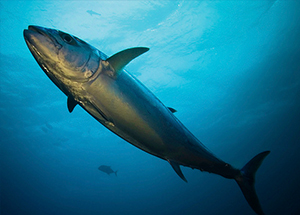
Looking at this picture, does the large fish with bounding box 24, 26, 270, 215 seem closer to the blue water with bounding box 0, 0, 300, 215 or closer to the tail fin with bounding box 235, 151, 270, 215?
the tail fin with bounding box 235, 151, 270, 215

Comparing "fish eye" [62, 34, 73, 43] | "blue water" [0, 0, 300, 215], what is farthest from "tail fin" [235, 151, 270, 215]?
"blue water" [0, 0, 300, 215]

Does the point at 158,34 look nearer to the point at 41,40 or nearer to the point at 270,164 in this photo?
the point at 41,40

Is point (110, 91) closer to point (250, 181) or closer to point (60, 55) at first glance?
point (60, 55)

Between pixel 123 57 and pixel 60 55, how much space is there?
1.91 ft

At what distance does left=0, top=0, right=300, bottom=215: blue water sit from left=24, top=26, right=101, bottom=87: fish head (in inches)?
410

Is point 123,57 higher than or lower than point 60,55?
lower

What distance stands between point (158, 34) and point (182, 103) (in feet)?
33.2

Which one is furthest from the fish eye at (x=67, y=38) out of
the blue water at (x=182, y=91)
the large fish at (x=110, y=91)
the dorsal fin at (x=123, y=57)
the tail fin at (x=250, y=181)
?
the blue water at (x=182, y=91)

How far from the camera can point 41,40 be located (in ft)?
4.16

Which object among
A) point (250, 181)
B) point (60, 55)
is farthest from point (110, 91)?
point (250, 181)

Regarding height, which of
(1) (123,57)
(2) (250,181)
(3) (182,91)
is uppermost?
(3) (182,91)

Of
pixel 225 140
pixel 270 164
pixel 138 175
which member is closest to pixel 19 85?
pixel 225 140

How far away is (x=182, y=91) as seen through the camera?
1764 centimetres

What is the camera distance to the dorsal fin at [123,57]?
1.52 meters
